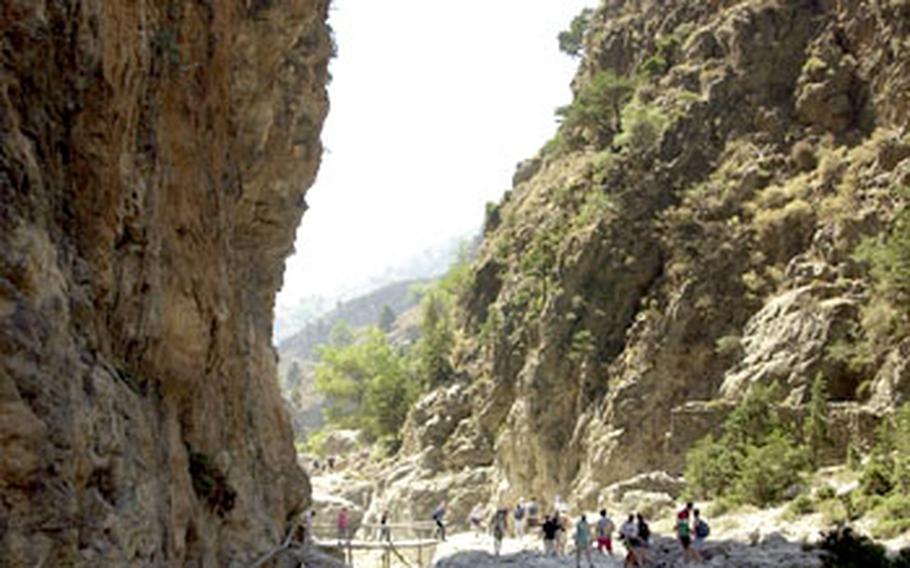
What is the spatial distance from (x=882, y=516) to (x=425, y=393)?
3730 centimetres

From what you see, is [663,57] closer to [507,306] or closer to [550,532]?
[507,306]

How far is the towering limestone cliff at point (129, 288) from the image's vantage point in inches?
328

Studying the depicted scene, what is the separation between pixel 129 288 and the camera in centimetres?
1173

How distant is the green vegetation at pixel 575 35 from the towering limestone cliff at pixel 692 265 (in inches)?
658

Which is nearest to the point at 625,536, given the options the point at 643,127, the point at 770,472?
the point at 770,472

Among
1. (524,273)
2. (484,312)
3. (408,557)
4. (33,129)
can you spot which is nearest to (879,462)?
(408,557)

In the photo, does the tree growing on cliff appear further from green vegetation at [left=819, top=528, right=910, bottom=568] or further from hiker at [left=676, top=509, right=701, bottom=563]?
green vegetation at [left=819, top=528, right=910, bottom=568]

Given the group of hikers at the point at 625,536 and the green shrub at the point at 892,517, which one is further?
the group of hikers at the point at 625,536

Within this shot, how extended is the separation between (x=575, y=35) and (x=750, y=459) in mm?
49272

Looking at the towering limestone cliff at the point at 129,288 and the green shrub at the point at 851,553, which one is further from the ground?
the towering limestone cliff at the point at 129,288

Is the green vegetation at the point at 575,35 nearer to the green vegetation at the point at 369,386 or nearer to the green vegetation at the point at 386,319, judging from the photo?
the green vegetation at the point at 369,386

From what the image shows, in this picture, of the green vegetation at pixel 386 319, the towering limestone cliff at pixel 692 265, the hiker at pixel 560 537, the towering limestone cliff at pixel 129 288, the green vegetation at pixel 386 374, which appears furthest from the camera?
the green vegetation at pixel 386 319

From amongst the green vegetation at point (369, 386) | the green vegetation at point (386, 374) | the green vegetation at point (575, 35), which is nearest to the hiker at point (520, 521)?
the green vegetation at point (386, 374)

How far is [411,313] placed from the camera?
174250mm
